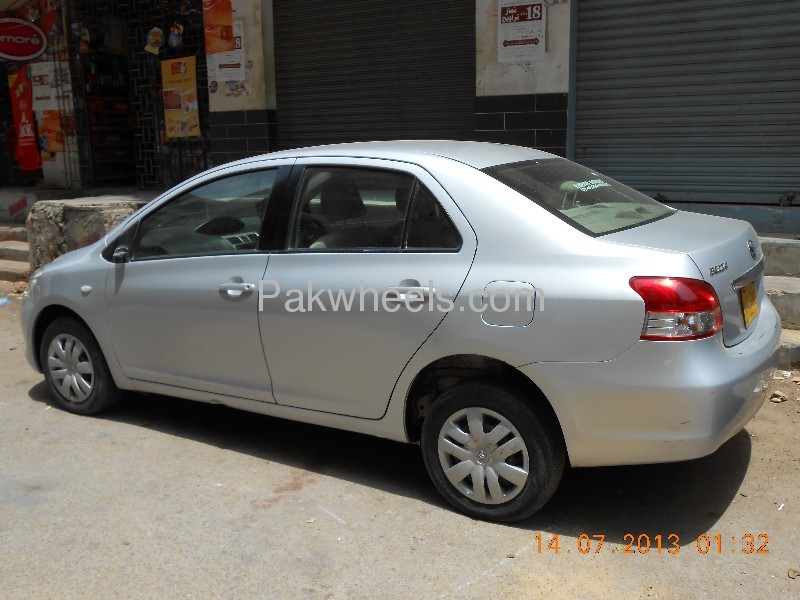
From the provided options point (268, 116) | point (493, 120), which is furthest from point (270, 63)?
point (493, 120)

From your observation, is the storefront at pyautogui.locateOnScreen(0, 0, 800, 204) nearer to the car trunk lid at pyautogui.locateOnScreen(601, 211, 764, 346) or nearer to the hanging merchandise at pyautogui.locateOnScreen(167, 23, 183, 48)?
the hanging merchandise at pyautogui.locateOnScreen(167, 23, 183, 48)

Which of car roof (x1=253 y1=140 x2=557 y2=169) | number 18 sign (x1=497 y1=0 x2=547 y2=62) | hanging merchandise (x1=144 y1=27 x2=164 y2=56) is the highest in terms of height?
hanging merchandise (x1=144 y1=27 x2=164 y2=56)

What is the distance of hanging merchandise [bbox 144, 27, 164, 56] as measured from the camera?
1179cm

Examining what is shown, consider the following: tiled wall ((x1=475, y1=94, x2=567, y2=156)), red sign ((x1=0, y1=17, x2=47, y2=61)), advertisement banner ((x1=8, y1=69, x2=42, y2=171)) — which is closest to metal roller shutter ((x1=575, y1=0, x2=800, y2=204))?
tiled wall ((x1=475, y1=94, x2=567, y2=156))

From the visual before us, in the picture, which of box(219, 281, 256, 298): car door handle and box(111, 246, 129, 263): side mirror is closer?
box(219, 281, 256, 298): car door handle

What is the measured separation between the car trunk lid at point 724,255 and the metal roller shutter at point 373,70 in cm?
542

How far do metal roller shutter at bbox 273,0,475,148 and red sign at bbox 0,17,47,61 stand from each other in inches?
176

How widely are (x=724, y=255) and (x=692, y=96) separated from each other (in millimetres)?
4695

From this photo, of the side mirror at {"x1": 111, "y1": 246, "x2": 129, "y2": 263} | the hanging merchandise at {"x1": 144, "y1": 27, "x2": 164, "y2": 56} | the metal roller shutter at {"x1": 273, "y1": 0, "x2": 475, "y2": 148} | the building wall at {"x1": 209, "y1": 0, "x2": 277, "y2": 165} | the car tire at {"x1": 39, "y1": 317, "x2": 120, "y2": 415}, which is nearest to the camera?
the side mirror at {"x1": 111, "y1": 246, "x2": 129, "y2": 263}

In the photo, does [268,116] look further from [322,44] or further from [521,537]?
[521,537]

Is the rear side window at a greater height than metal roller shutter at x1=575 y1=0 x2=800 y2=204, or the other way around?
metal roller shutter at x1=575 y1=0 x2=800 y2=204

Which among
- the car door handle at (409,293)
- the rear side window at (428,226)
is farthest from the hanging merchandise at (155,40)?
the car door handle at (409,293)

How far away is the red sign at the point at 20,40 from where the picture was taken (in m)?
12.1

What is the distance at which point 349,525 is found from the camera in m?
3.77
